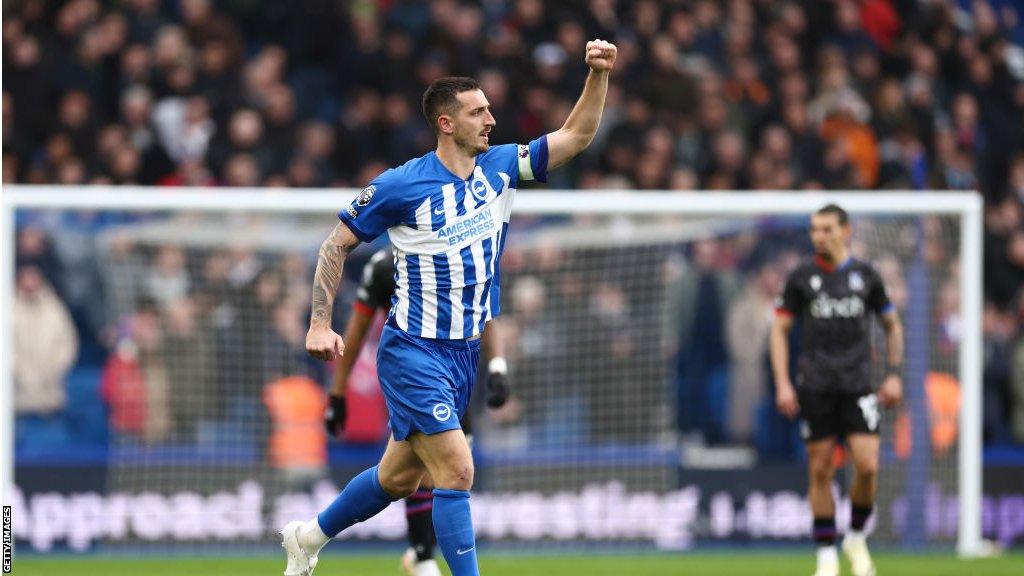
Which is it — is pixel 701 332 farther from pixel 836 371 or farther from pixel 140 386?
pixel 140 386

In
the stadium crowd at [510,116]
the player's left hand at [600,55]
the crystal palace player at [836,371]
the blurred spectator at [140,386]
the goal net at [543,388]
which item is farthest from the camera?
the stadium crowd at [510,116]

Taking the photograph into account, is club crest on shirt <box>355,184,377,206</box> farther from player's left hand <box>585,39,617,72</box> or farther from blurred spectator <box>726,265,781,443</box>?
blurred spectator <box>726,265,781,443</box>

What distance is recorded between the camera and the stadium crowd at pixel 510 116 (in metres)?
11.8

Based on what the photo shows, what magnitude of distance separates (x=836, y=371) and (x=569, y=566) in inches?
93.1

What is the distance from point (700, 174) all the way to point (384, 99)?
2.81 meters

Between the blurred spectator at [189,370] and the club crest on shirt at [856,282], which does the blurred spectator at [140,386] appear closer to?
the blurred spectator at [189,370]

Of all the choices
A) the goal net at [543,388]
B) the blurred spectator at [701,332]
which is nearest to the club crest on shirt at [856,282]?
the goal net at [543,388]

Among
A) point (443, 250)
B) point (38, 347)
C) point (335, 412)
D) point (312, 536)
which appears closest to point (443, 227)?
point (443, 250)

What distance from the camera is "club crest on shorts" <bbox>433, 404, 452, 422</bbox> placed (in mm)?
6262

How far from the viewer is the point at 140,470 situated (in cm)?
1121

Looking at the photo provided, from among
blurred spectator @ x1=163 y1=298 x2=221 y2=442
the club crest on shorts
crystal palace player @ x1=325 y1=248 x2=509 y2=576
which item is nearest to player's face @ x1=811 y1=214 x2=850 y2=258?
crystal palace player @ x1=325 y1=248 x2=509 y2=576

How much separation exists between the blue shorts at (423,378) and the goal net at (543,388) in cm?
462

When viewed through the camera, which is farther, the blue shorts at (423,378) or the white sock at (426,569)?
the white sock at (426,569)

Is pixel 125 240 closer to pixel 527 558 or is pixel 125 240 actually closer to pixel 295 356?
pixel 295 356
